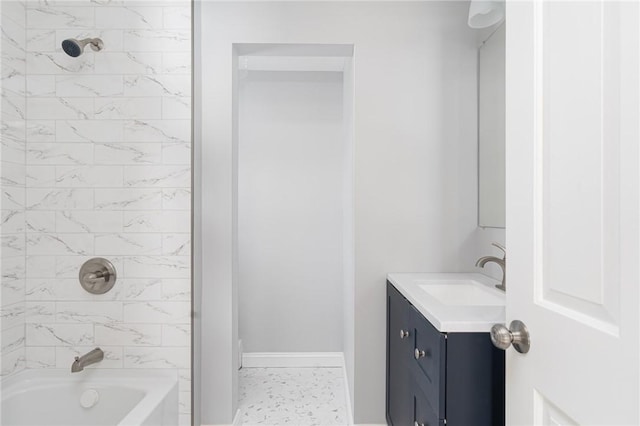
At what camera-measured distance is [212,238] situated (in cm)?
213

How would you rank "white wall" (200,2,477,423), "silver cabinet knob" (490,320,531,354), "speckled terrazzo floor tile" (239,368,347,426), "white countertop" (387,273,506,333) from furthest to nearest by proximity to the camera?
"speckled terrazzo floor tile" (239,368,347,426), "white wall" (200,2,477,423), "white countertop" (387,273,506,333), "silver cabinet knob" (490,320,531,354)

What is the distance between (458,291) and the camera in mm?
1938

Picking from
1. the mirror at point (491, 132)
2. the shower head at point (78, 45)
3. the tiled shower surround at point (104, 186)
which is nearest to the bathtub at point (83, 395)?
the tiled shower surround at point (104, 186)

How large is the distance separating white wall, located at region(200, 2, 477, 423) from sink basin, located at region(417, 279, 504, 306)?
0.22 metres

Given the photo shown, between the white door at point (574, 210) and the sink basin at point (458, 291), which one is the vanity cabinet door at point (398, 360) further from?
the white door at point (574, 210)

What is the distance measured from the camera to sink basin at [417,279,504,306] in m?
1.80

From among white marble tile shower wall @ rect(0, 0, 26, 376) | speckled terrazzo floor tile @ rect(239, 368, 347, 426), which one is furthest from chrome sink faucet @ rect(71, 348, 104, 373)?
speckled terrazzo floor tile @ rect(239, 368, 347, 426)

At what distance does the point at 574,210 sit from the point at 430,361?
825 millimetres

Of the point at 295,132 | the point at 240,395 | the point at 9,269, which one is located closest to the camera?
the point at 9,269

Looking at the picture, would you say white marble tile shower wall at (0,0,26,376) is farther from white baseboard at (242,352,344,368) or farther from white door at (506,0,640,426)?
white door at (506,0,640,426)

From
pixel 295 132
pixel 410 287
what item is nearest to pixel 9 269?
pixel 410 287

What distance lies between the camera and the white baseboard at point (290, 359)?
319cm

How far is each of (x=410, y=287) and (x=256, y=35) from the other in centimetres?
159

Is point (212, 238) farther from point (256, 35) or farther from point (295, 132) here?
point (295, 132)
